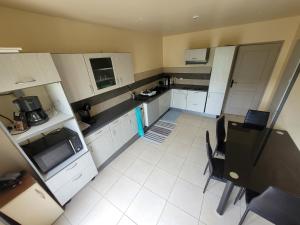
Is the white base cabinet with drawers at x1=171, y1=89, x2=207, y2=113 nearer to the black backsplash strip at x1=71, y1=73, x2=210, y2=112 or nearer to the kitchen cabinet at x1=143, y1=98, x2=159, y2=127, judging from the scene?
the black backsplash strip at x1=71, y1=73, x2=210, y2=112

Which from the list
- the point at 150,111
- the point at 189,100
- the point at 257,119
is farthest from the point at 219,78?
the point at 150,111

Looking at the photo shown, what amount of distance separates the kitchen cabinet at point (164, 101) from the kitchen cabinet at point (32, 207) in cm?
287

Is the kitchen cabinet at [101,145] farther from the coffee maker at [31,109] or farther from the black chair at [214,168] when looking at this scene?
the black chair at [214,168]

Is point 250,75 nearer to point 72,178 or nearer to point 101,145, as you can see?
point 101,145

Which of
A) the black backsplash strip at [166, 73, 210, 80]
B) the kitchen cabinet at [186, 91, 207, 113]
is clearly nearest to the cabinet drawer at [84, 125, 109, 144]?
the kitchen cabinet at [186, 91, 207, 113]

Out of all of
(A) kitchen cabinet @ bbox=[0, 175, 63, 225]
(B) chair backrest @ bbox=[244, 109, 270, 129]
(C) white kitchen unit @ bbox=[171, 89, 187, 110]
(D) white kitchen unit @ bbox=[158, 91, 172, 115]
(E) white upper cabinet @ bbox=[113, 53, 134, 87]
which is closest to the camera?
(A) kitchen cabinet @ bbox=[0, 175, 63, 225]

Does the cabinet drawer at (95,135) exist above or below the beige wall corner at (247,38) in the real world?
below

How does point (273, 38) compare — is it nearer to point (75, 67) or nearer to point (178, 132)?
point (178, 132)

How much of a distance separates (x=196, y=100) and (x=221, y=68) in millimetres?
1054

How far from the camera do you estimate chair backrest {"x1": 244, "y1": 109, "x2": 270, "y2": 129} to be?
2.12 metres

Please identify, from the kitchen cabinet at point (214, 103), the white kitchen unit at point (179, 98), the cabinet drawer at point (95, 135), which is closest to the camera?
the cabinet drawer at point (95, 135)

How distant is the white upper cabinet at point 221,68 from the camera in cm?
299

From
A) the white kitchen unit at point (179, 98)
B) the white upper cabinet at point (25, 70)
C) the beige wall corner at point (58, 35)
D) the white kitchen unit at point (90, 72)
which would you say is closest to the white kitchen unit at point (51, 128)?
the white upper cabinet at point (25, 70)

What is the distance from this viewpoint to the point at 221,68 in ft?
10.5
